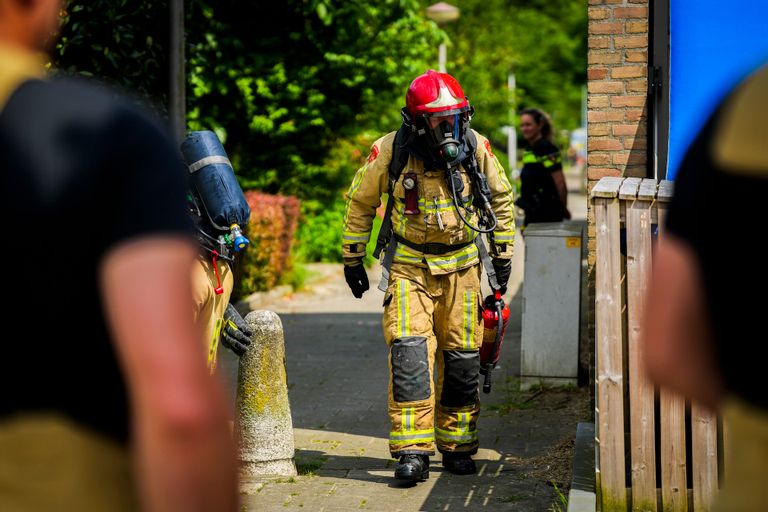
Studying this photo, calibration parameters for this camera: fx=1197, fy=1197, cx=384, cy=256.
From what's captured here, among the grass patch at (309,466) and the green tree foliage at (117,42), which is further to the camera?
the green tree foliage at (117,42)

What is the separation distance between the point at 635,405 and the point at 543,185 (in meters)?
5.55

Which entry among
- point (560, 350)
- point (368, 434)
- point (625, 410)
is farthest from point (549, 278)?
point (625, 410)

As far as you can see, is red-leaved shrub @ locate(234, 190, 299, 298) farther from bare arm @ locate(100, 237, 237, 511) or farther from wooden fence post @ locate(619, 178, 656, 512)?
bare arm @ locate(100, 237, 237, 511)

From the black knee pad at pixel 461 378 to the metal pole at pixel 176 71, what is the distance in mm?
2135

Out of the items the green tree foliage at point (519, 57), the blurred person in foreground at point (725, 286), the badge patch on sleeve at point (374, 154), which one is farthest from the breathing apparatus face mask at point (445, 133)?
the green tree foliage at point (519, 57)

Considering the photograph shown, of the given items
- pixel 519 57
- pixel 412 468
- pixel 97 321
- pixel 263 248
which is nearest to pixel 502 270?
pixel 412 468

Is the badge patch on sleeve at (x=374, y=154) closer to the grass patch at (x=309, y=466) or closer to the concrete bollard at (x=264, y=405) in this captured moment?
the concrete bollard at (x=264, y=405)

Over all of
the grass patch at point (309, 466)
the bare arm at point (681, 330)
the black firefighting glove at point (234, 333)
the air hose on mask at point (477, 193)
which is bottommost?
the grass patch at point (309, 466)

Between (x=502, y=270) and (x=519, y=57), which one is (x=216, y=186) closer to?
(x=502, y=270)

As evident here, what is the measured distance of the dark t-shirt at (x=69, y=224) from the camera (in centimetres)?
158

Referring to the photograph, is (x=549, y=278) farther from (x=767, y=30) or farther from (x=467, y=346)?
(x=767, y=30)

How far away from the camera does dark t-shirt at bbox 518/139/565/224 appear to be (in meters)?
10.1

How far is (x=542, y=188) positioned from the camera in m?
10.1

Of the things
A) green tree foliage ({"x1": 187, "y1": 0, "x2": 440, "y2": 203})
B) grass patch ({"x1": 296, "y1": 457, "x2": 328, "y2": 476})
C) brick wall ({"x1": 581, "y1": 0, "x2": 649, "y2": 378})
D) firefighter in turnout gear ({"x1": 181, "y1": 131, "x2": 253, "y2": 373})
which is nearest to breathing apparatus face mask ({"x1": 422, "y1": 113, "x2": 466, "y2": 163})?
brick wall ({"x1": 581, "y1": 0, "x2": 649, "y2": 378})
